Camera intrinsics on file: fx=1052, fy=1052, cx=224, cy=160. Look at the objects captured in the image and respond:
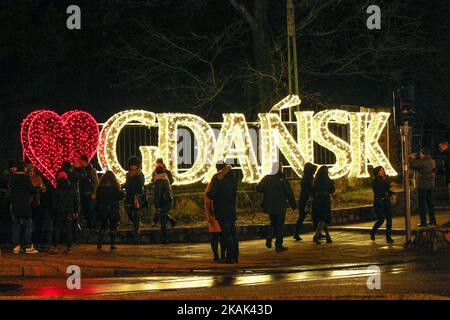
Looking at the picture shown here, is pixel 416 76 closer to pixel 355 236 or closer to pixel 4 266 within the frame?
pixel 355 236

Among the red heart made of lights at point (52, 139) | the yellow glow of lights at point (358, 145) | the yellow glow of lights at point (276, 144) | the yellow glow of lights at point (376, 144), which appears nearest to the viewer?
the red heart made of lights at point (52, 139)

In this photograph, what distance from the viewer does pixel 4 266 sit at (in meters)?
19.8

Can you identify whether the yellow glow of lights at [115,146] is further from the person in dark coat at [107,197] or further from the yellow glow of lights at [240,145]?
the person in dark coat at [107,197]

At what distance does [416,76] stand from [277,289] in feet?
102

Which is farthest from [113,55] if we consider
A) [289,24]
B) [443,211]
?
[443,211]

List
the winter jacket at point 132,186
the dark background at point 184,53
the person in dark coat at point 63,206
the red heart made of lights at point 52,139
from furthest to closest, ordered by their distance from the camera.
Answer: the dark background at point 184,53, the red heart made of lights at point 52,139, the winter jacket at point 132,186, the person in dark coat at point 63,206

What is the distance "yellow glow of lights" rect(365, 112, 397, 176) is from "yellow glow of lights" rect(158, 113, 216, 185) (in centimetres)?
557

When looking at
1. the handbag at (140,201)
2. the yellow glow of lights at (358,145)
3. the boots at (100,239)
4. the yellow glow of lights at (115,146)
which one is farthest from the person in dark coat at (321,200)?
the yellow glow of lights at (358,145)

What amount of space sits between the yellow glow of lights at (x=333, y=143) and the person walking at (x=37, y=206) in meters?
10.9

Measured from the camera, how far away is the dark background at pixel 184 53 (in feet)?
114

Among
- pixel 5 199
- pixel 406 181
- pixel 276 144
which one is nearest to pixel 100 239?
pixel 5 199

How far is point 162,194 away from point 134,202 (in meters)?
0.69

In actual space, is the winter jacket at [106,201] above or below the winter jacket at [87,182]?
below
